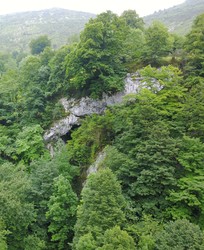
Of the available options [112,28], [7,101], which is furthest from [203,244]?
[7,101]

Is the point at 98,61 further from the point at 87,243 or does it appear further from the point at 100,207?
the point at 87,243

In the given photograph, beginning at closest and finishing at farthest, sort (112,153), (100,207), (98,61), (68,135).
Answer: (100,207) → (112,153) → (98,61) → (68,135)

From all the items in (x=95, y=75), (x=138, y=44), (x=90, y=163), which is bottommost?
(x=90, y=163)

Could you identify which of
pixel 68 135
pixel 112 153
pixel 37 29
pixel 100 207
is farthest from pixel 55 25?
pixel 100 207

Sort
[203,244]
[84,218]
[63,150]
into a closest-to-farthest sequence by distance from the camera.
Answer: [203,244] → [84,218] → [63,150]

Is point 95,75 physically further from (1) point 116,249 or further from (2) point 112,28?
(1) point 116,249

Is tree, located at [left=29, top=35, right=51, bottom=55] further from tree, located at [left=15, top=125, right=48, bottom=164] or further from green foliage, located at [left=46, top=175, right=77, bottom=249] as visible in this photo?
green foliage, located at [left=46, top=175, right=77, bottom=249]

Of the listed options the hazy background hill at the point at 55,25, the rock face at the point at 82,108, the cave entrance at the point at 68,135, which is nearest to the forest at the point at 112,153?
the rock face at the point at 82,108
